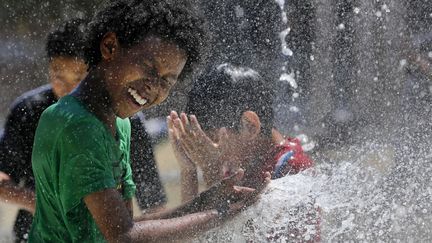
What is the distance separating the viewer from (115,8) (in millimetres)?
2320

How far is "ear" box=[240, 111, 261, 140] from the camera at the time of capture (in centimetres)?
304

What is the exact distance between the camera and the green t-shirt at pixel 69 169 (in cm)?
187

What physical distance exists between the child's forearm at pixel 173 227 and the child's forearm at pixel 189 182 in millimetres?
1113

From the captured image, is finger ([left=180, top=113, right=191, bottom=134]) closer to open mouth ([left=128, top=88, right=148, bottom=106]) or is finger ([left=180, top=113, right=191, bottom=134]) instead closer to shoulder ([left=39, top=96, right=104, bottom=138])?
open mouth ([left=128, top=88, right=148, bottom=106])

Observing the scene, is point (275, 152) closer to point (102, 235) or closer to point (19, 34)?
point (102, 235)

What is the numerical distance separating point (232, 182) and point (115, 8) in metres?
0.62

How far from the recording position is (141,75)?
209 cm

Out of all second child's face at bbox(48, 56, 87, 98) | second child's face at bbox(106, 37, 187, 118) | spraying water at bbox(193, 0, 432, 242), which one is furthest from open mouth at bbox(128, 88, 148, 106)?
second child's face at bbox(48, 56, 87, 98)

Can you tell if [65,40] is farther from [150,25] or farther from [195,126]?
[150,25]

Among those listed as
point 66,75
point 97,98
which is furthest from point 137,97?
point 66,75

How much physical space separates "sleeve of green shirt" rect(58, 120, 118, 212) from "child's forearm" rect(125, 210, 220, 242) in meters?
0.14

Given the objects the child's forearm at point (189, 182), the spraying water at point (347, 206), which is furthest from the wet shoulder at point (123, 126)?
the child's forearm at point (189, 182)

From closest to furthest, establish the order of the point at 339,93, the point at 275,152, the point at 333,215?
the point at 333,215
the point at 275,152
the point at 339,93

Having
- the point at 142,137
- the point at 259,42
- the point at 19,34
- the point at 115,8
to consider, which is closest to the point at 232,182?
the point at 115,8
